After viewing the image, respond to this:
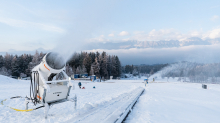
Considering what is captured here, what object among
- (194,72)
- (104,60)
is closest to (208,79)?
(194,72)

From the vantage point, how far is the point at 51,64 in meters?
7.66

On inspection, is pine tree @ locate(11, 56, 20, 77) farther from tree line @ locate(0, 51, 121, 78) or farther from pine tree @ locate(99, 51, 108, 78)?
pine tree @ locate(99, 51, 108, 78)

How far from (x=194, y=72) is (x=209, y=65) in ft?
58.8

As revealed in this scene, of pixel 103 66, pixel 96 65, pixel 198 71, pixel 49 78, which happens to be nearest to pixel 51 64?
pixel 49 78

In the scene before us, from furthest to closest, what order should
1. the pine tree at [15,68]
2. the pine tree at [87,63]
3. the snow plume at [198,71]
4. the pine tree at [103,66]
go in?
the snow plume at [198,71] < the pine tree at [87,63] < the pine tree at [103,66] < the pine tree at [15,68]

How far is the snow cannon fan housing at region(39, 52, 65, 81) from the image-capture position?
24.8ft

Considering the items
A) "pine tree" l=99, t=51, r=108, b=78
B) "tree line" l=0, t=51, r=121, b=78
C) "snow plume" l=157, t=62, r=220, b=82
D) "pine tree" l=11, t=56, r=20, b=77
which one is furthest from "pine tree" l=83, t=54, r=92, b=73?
"snow plume" l=157, t=62, r=220, b=82

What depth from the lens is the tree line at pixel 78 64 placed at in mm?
70831

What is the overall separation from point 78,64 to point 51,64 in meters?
79.9

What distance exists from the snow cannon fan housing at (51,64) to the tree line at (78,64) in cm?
6068

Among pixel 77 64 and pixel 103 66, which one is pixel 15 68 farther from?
pixel 103 66

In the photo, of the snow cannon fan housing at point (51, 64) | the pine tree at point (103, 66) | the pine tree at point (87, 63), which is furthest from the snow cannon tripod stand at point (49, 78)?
the pine tree at point (87, 63)

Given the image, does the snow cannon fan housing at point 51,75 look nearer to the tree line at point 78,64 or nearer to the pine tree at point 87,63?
the tree line at point 78,64

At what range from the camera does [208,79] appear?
359ft
